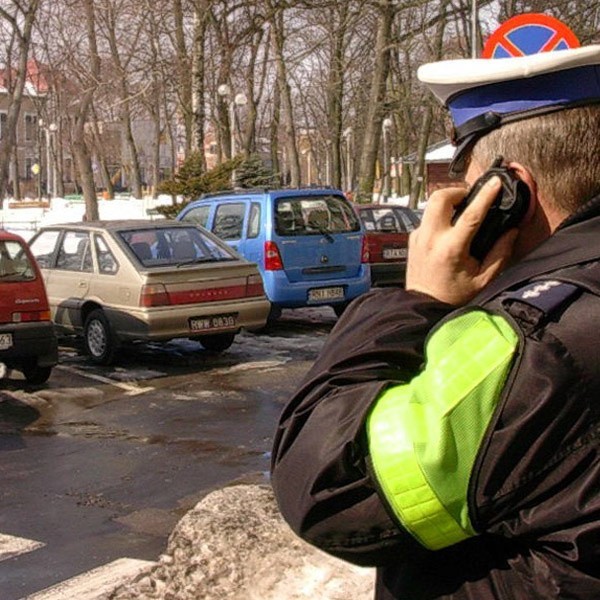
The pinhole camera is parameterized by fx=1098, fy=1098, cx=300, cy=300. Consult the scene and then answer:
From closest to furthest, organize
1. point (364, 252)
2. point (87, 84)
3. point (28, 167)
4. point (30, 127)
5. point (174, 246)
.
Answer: point (174, 246)
point (364, 252)
point (87, 84)
point (30, 127)
point (28, 167)

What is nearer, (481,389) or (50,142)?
(481,389)

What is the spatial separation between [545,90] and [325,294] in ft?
41.5

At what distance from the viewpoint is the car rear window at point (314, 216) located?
14.2 meters

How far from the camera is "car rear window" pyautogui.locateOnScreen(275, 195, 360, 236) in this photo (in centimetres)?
1423

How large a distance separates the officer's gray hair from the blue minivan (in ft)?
40.4

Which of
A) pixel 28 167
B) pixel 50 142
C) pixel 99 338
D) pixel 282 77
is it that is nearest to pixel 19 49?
pixel 282 77

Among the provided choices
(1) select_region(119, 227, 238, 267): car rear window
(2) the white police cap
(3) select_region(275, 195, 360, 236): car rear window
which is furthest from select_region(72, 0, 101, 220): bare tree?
(2) the white police cap

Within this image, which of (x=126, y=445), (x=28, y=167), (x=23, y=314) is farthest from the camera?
(x=28, y=167)

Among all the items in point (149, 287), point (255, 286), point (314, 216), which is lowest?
point (255, 286)

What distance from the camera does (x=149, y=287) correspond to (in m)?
11.4

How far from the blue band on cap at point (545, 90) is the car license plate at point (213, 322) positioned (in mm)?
10165

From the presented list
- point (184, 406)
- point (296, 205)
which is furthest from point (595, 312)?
point (296, 205)

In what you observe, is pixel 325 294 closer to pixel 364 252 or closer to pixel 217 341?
pixel 364 252

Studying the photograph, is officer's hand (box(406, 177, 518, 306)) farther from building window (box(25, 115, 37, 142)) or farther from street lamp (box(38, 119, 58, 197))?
building window (box(25, 115, 37, 142))
